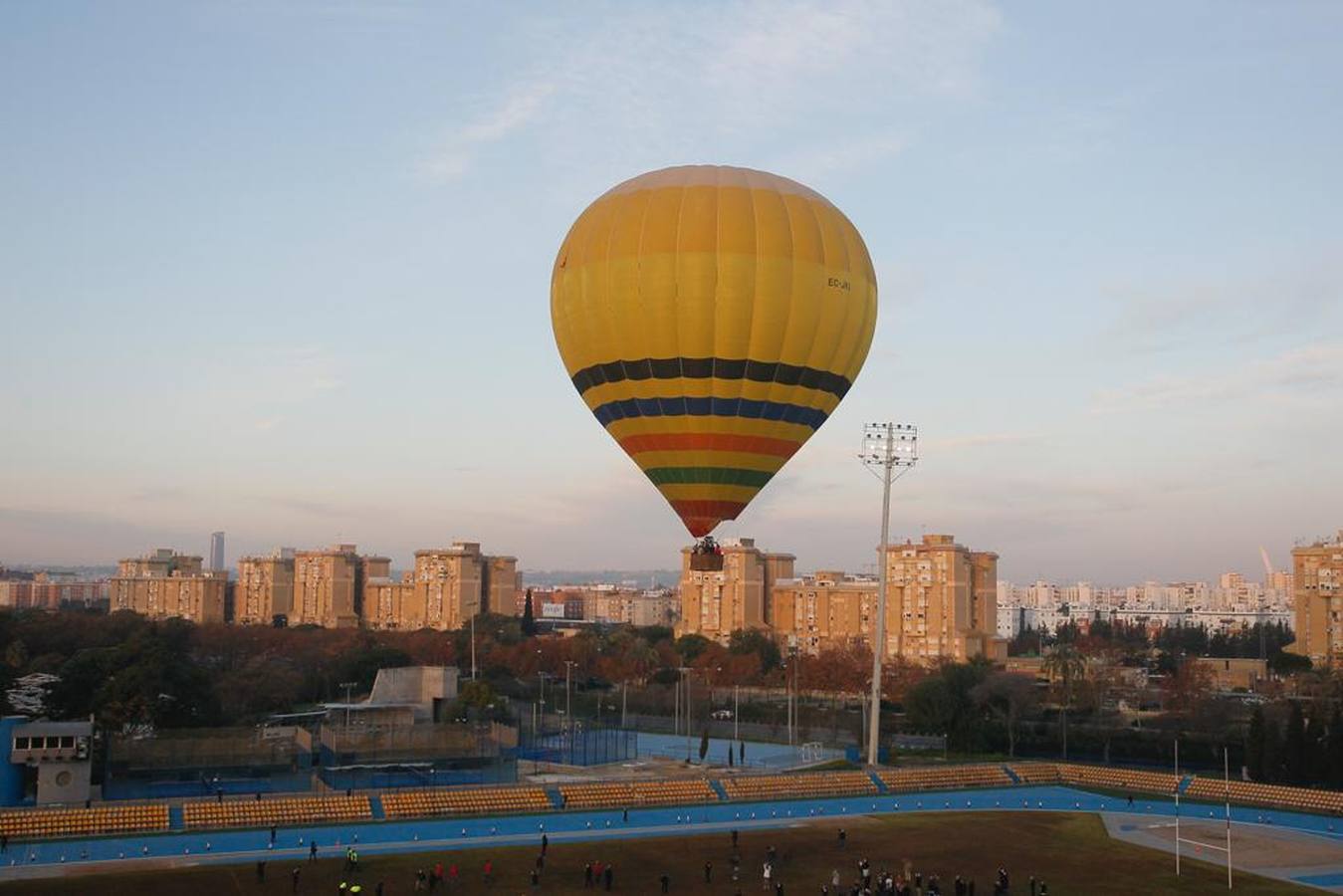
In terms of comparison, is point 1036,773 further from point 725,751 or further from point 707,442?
point 707,442

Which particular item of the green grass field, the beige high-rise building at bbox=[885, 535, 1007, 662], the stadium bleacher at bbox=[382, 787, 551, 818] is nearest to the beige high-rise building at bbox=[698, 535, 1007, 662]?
the beige high-rise building at bbox=[885, 535, 1007, 662]

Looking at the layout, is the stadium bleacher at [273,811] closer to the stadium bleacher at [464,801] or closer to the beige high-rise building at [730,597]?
the stadium bleacher at [464,801]

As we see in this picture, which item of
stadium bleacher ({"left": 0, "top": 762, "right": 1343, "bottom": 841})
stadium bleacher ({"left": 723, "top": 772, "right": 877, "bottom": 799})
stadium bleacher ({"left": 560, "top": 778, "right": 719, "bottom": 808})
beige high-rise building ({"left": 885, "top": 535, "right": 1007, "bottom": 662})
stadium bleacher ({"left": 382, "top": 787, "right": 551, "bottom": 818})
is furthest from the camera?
beige high-rise building ({"left": 885, "top": 535, "right": 1007, "bottom": 662})

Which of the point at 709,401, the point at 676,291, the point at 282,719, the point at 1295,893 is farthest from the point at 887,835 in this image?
the point at 282,719

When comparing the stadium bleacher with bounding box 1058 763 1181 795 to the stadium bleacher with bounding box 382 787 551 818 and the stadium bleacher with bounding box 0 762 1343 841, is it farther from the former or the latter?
the stadium bleacher with bounding box 382 787 551 818

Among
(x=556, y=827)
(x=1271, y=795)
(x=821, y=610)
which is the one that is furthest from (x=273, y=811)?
(x=821, y=610)

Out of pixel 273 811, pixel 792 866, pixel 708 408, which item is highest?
pixel 708 408

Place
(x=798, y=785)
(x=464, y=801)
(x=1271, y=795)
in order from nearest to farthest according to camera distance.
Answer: (x=464, y=801) < (x=1271, y=795) < (x=798, y=785)
